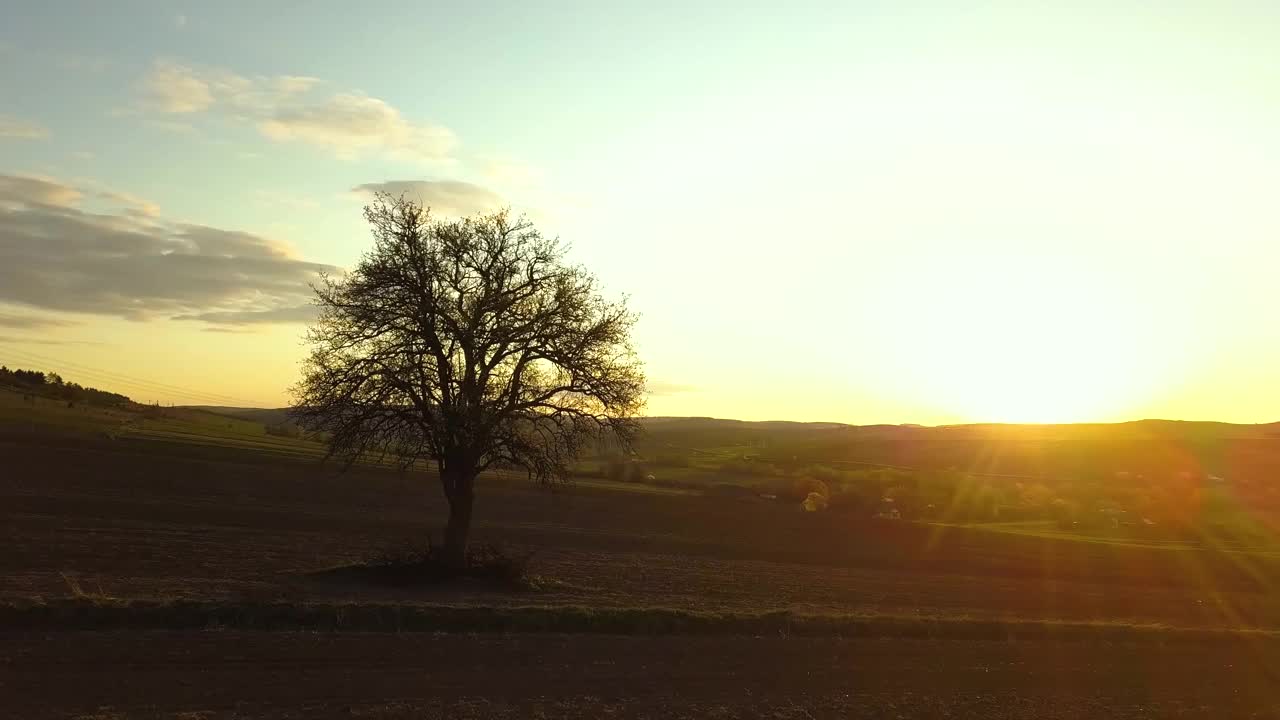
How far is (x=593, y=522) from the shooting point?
58.2 m

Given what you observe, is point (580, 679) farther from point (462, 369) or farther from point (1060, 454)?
point (1060, 454)

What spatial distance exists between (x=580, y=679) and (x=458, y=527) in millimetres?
12437

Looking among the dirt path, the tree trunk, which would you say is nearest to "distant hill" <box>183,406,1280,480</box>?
the tree trunk

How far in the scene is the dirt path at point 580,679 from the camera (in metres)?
16.0

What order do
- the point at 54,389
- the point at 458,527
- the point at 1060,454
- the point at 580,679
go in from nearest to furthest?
the point at 580,679 → the point at 458,527 → the point at 54,389 → the point at 1060,454

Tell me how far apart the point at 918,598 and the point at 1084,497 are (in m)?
78.8

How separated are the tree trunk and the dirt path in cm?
818

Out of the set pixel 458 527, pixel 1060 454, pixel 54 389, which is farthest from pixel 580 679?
pixel 1060 454

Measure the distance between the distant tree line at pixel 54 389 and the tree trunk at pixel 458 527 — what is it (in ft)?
323

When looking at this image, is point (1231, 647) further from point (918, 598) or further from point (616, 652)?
point (616, 652)

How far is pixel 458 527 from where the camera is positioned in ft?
102

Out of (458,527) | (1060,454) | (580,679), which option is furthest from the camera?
(1060,454)

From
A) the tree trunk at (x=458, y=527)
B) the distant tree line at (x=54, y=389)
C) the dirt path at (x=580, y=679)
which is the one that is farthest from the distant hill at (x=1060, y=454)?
the dirt path at (x=580, y=679)

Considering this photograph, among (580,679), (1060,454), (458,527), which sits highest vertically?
(1060,454)
